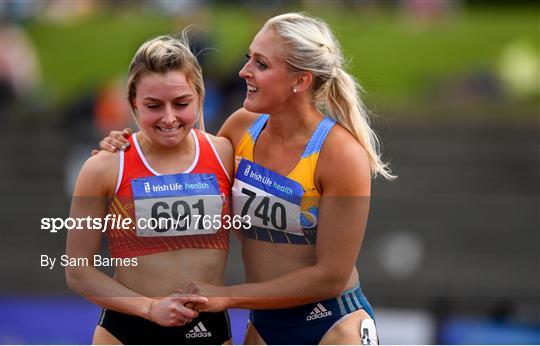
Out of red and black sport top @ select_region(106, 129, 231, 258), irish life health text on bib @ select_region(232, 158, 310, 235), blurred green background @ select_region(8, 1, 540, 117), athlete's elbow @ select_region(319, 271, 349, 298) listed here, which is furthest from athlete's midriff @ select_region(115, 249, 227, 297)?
blurred green background @ select_region(8, 1, 540, 117)

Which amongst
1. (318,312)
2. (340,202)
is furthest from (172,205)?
(318,312)

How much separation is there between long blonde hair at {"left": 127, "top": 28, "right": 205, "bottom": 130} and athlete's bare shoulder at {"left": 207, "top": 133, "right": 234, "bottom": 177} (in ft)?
0.70

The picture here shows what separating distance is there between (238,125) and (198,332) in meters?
0.86

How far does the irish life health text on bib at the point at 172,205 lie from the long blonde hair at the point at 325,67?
0.60m

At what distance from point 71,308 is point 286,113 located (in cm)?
372

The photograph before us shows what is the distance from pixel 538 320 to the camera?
6.92 metres

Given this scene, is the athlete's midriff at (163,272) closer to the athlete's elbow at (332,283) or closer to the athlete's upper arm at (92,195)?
the athlete's upper arm at (92,195)

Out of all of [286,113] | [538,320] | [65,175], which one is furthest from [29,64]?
[286,113]

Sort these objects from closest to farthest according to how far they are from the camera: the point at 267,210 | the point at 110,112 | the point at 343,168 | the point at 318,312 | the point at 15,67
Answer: the point at 343,168, the point at 267,210, the point at 318,312, the point at 110,112, the point at 15,67

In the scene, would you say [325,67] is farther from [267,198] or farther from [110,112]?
[110,112]

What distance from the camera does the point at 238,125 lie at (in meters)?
4.12

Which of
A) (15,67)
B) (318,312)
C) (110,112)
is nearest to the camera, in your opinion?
(318,312)

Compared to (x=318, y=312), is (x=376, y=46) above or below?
above

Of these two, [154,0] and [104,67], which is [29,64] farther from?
[154,0]
